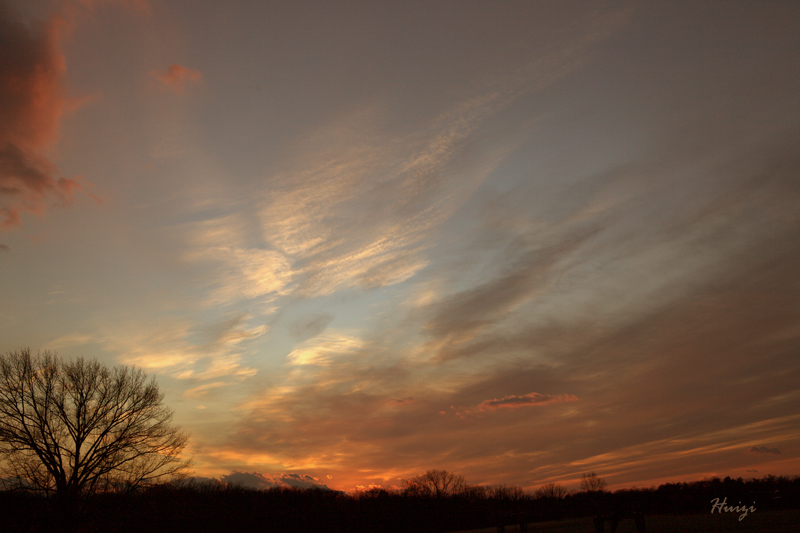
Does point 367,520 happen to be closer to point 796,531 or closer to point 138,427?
point 138,427

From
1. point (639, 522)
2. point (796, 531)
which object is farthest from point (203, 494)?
point (796, 531)

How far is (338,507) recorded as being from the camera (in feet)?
368

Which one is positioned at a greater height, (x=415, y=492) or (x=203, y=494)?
(x=203, y=494)

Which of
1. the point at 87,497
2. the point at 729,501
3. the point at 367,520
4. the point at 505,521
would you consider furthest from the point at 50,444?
the point at 729,501

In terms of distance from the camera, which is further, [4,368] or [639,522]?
[4,368]

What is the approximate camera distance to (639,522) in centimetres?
3872

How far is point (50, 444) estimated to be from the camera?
156 feet

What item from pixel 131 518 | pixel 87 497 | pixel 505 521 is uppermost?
pixel 87 497

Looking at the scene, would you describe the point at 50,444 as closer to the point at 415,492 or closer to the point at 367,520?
the point at 367,520

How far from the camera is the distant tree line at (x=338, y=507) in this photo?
156 feet

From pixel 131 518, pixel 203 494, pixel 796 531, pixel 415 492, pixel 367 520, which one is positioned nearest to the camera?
pixel 796 531

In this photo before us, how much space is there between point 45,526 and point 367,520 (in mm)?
73606

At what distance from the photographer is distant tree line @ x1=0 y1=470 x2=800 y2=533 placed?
47.6 m

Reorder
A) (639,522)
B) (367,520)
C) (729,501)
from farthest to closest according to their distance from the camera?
1. (367,520)
2. (729,501)
3. (639,522)
